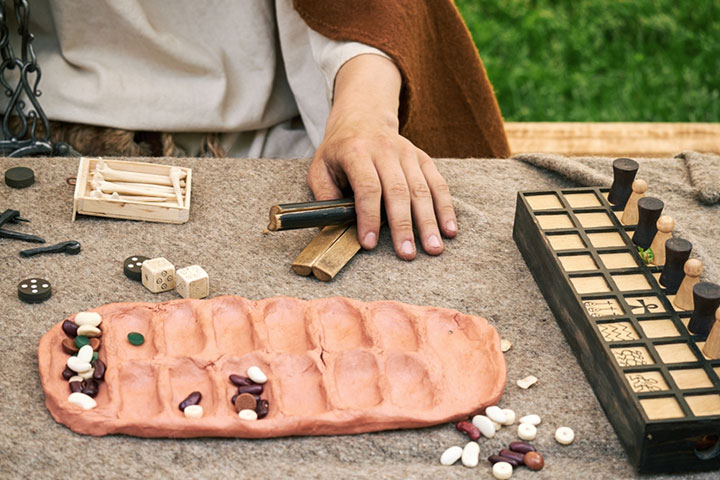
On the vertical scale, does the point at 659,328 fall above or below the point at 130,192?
above

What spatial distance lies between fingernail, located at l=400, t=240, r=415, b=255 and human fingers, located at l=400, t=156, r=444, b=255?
24 millimetres

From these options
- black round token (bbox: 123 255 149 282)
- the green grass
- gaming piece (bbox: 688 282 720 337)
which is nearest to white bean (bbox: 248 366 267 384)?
black round token (bbox: 123 255 149 282)

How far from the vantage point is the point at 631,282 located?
1.00m

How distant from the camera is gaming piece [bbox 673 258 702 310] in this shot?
94 cm

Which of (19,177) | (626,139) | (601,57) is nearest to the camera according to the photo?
(19,177)

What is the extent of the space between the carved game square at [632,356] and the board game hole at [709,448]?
3.5 inches

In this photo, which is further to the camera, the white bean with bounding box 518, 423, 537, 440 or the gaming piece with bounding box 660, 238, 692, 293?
the gaming piece with bounding box 660, 238, 692, 293

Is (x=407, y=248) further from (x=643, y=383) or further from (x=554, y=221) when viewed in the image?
(x=643, y=383)

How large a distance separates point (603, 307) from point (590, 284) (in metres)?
0.04

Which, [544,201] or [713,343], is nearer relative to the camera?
[713,343]

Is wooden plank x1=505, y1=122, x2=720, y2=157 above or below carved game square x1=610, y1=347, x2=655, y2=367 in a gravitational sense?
below

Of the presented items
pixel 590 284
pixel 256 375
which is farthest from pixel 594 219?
pixel 256 375

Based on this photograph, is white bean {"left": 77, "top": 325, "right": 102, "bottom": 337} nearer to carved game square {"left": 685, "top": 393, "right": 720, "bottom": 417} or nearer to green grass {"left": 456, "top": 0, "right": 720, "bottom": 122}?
carved game square {"left": 685, "top": 393, "right": 720, "bottom": 417}

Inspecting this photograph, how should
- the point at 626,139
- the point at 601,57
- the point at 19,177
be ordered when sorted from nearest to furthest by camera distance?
the point at 19,177, the point at 626,139, the point at 601,57
